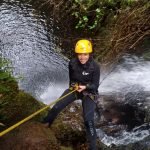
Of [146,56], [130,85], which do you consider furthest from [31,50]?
[146,56]

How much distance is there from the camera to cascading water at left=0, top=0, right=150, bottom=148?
9.20m

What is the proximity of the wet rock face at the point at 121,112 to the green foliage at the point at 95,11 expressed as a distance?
14.4 feet

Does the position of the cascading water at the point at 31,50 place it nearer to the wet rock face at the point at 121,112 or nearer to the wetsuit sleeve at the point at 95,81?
the wet rock face at the point at 121,112

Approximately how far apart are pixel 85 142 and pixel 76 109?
4.13ft

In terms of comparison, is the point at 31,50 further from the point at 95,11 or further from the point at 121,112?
the point at 121,112

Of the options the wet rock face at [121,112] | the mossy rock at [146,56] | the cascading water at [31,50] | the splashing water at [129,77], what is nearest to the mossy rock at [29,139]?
the wet rock face at [121,112]

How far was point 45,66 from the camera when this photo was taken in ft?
34.4

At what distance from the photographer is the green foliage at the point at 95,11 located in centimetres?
1238

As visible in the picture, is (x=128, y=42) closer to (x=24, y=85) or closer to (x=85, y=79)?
(x=24, y=85)

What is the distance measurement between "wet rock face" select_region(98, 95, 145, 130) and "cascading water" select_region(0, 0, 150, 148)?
288mm

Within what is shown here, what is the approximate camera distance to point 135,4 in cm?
1167

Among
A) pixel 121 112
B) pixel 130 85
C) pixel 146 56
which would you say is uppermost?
pixel 146 56

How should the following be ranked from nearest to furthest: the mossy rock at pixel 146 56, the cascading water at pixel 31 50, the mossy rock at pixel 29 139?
the mossy rock at pixel 29 139 < the cascading water at pixel 31 50 < the mossy rock at pixel 146 56

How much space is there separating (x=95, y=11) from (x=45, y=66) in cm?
336
